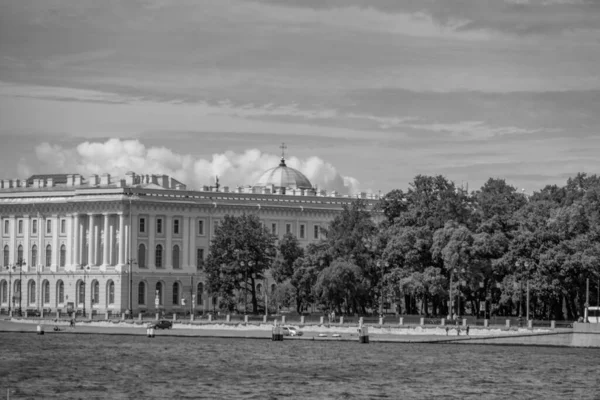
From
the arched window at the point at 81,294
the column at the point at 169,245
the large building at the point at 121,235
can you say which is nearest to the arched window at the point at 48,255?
the large building at the point at 121,235

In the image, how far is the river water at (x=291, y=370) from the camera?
85438 mm

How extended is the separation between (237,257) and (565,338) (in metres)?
43.5

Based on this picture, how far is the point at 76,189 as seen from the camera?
595 ft

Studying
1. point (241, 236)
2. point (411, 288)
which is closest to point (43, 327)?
point (241, 236)

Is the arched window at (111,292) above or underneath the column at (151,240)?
underneath

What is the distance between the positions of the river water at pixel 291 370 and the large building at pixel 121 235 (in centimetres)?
4748

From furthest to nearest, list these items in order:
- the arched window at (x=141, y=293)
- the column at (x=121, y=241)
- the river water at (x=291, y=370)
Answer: the arched window at (x=141, y=293) < the column at (x=121, y=241) < the river water at (x=291, y=370)

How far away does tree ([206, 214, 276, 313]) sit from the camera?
156125mm

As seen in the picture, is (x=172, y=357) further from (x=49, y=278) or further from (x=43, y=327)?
(x=49, y=278)

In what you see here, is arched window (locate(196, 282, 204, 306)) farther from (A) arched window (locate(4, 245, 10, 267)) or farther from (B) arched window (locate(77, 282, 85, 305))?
(A) arched window (locate(4, 245, 10, 267))

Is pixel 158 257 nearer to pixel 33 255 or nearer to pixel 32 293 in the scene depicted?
pixel 32 293

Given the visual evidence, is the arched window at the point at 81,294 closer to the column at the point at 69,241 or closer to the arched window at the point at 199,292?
the column at the point at 69,241

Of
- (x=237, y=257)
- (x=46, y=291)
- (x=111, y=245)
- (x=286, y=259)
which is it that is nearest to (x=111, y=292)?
(x=111, y=245)

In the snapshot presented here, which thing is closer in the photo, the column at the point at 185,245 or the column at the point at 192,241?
the column at the point at 185,245
